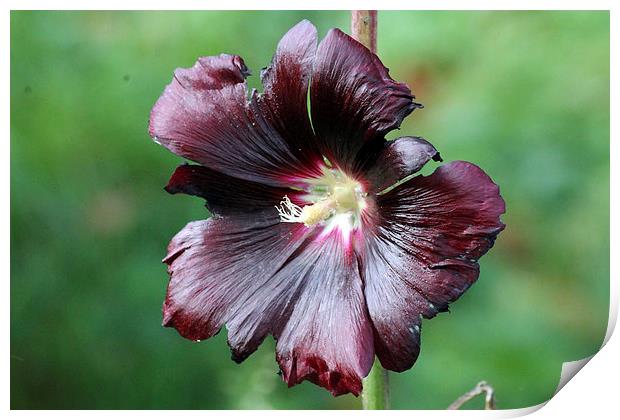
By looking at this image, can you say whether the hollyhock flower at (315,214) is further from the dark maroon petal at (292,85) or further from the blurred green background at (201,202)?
the blurred green background at (201,202)

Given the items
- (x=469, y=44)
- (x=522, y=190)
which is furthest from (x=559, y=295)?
(x=469, y=44)

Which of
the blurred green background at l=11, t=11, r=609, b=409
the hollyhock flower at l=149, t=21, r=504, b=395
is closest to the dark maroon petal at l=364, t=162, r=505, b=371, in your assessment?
the hollyhock flower at l=149, t=21, r=504, b=395

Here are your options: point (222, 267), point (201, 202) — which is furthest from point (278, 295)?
point (201, 202)

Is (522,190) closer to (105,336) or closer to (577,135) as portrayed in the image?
(577,135)

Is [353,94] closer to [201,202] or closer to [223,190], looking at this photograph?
[223,190]

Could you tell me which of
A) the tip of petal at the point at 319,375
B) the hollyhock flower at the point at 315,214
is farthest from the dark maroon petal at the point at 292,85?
the tip of petal at the point at 319,375

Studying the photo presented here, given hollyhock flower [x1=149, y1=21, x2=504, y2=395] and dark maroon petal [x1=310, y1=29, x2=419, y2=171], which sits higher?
dark maroon petal [x1=310, y1=29, x2=419, y2=171]

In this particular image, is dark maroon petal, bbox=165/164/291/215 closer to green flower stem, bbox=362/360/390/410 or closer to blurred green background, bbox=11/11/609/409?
green flower stem, bbox=362/360/390/410
